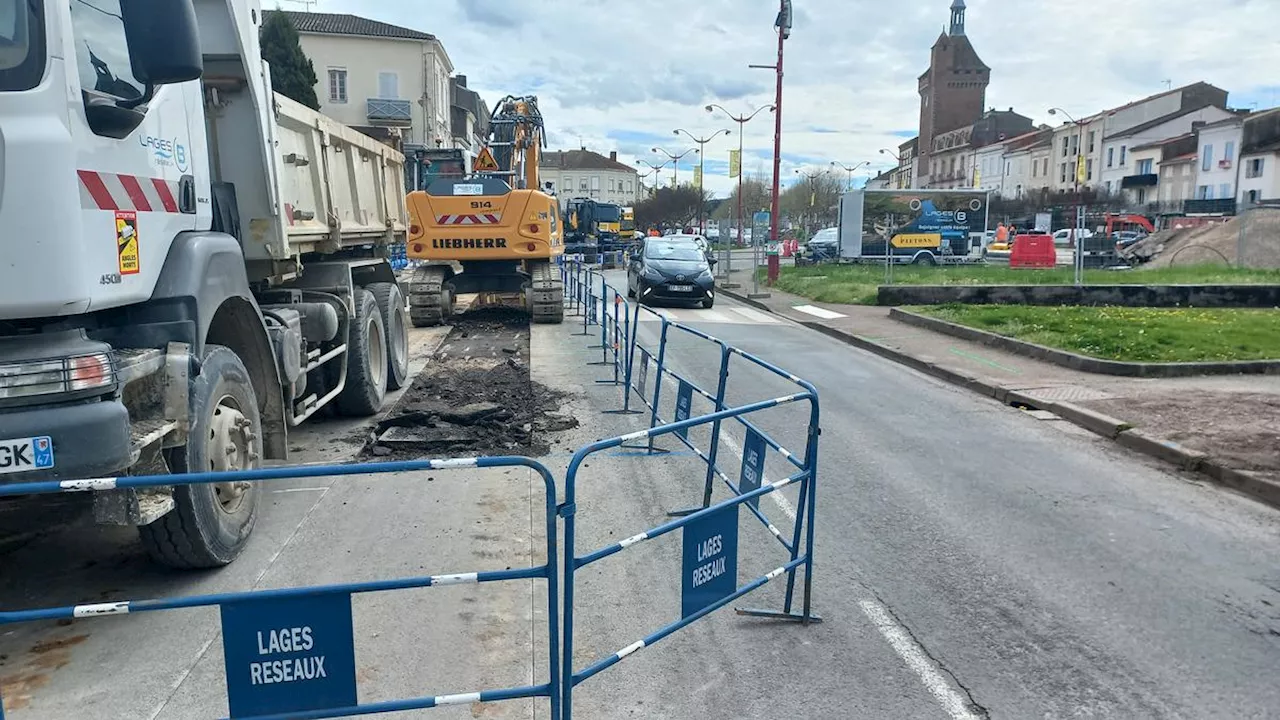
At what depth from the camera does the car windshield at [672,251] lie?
916 inches

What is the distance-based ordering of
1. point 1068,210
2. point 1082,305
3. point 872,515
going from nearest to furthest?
1. point 872,515
2. point 1082,305
3. point 1068,210

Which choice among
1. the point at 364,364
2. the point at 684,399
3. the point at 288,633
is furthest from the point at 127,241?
the point at 364,364

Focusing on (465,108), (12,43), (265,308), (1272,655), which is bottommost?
(1272,655)

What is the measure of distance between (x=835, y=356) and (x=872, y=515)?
8180mm

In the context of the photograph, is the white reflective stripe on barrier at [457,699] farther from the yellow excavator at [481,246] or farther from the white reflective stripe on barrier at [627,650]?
the yellow excavator at [481,246]

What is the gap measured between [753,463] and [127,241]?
330 cm

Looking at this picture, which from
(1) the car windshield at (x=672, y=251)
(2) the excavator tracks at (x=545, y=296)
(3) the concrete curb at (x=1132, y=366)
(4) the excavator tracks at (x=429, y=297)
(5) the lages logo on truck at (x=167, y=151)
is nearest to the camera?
(5) the lages logo on truck at (x=167, y=151)

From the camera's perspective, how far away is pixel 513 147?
62.7ft

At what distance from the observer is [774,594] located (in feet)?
16.6

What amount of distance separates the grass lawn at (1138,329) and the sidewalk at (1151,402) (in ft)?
2.24

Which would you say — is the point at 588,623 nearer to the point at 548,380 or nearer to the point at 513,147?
the point at 548,380

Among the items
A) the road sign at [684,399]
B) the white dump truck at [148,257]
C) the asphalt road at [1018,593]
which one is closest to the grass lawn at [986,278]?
the asphalt road at [1018,593]

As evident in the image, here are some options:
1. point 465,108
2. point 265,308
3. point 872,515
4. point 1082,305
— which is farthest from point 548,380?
point 465,108

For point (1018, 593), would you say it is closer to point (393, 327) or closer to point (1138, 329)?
point (393, 327)
